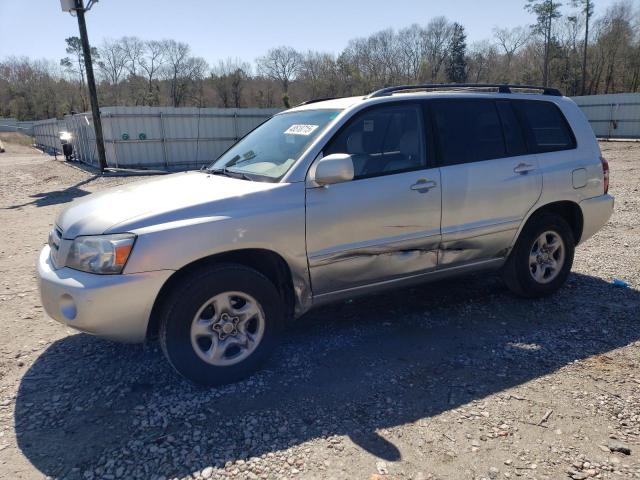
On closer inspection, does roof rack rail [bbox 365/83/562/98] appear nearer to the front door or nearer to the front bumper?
the front door

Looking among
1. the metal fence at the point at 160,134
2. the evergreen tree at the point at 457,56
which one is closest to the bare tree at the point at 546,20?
the evergreen tree at the point at 457,56

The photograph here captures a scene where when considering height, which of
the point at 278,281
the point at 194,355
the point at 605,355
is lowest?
the point at 605,355

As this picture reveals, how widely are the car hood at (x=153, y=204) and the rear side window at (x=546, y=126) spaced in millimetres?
2600

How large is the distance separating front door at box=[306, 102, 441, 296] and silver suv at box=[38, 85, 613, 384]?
0.04ft

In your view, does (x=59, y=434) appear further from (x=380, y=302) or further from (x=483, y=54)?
(x=483, y=54)

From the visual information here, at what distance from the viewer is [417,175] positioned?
12.4 ft

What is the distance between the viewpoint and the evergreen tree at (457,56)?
225ft

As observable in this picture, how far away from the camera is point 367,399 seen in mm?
3113

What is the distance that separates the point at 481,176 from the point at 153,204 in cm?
263

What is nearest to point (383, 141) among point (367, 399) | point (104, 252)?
point (367, 399)

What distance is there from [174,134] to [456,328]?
19.8m

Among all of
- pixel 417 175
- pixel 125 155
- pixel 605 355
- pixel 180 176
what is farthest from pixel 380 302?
pixel 125 155

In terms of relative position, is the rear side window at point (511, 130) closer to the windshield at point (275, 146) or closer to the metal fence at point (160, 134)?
the windshield at point (275, 146)

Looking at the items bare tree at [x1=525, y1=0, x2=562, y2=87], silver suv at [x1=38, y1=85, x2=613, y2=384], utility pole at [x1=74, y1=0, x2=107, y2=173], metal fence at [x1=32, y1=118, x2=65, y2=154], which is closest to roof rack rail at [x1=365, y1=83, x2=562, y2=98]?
silver suv at [x1=38, y1=85, x2=613, y2=384]
